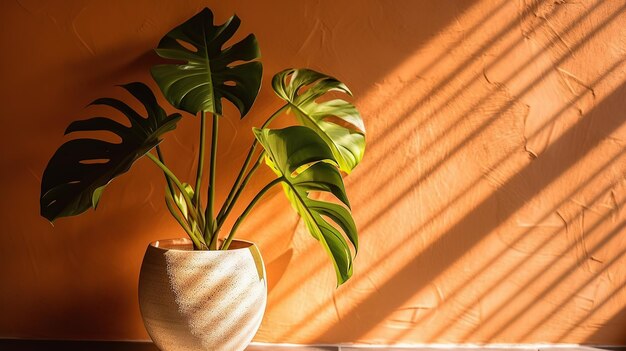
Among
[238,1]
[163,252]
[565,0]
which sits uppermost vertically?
[565,0]

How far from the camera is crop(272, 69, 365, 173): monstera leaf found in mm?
1571

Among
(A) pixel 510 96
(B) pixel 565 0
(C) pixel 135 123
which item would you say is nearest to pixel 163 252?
(C) pixel 135 123

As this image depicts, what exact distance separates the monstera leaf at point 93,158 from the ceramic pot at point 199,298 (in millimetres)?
262

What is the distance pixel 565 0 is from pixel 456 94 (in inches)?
15.2

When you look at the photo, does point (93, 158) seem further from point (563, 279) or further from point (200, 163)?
point (563, 279)

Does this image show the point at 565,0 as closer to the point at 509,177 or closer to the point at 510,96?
the point at 510,96

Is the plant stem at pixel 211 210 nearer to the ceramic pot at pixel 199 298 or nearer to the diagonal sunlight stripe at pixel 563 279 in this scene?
the ceramic pot at pixel 199 298

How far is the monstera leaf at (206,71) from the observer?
4.16 ft

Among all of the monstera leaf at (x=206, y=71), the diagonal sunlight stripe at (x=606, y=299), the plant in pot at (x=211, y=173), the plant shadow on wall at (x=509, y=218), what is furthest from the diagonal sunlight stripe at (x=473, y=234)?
the monstera leaf at (x=206, y=71)

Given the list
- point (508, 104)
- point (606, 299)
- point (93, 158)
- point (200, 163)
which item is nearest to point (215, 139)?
point (200, 163)

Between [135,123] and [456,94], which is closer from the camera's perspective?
[135,123]

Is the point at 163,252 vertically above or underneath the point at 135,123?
underneath

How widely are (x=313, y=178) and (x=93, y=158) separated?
1.58ft

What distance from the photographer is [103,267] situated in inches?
68.4
